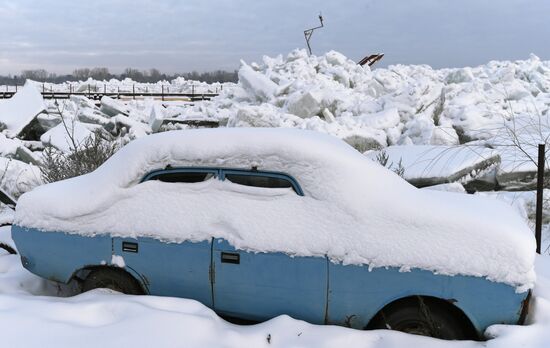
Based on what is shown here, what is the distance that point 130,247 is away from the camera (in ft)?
12.8

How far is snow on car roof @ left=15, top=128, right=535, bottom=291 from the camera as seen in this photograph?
11.0 ft

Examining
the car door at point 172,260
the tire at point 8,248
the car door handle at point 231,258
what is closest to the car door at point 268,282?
the car door handle at point 231,258

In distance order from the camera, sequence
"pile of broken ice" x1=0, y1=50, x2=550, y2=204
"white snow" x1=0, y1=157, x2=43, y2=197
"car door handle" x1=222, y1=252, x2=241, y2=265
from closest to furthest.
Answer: "car door handle" x1=222, y1=252, x2=241, y2=265, "white snow" x1=0, y1=157, x2=43, y2=197, "pile of broken ice" x1=0, y1=50, x2=550, y2=204

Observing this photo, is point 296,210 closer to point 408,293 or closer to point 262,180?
point 262,180

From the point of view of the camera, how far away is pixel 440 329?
3.41m

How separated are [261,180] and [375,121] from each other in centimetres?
1153

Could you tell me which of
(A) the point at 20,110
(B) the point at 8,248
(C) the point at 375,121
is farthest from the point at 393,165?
(A) the point at 20,110

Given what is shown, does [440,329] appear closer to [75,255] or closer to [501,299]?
[501,299]

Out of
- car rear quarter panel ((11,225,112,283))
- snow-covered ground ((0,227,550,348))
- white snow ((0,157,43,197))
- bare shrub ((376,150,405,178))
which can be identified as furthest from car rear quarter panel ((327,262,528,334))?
white snow ((0,157,43,197))

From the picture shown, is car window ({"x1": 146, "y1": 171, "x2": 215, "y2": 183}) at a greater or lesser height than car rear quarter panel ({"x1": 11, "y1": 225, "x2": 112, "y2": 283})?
greater

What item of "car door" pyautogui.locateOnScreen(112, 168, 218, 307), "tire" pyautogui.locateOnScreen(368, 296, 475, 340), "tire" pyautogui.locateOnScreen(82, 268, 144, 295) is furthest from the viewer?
"tire" pyautogui.locateOnScreen(82, 268, 144, 295)

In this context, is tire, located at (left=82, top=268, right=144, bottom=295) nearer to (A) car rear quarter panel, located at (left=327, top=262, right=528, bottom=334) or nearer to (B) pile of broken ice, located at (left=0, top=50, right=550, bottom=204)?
(A) car rear quarter panel, located at (left=327, top=262, right=528, bottom=334)

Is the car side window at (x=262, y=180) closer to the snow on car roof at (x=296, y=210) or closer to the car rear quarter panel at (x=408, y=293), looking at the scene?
the snow on car roof at (x=296, y=210)

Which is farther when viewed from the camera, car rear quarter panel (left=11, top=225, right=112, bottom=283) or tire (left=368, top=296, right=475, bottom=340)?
car rear quarter panel (left=11, top=225, right=112, bottom=283)
